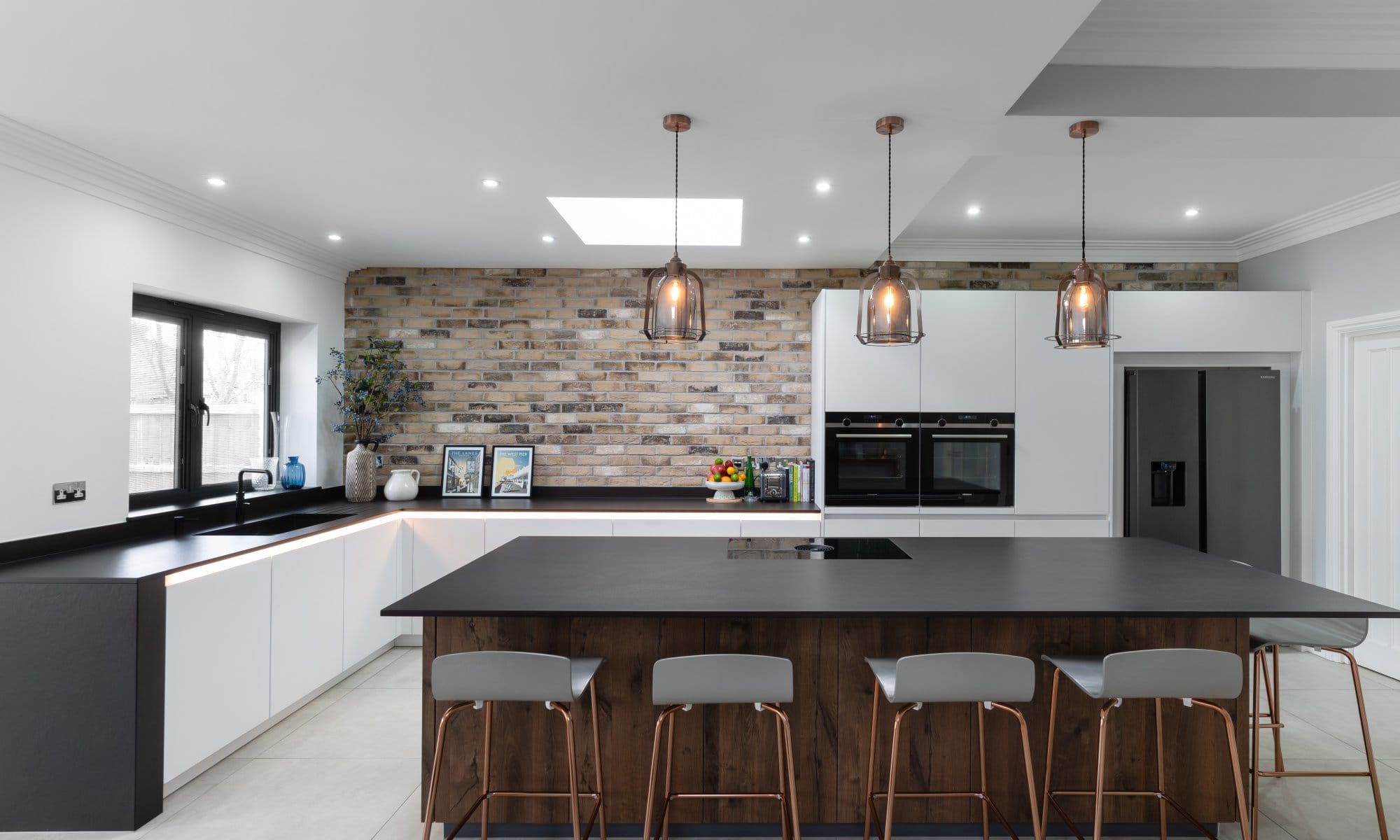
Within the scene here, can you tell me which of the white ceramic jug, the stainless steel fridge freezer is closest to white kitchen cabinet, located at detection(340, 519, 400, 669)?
the white ceramic jug

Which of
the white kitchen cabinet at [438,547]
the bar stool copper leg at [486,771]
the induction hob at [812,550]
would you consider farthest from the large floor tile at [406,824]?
the white kitchen cabinet at [438,547]

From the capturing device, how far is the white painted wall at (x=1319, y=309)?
3.97 metres

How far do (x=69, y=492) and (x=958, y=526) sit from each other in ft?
13.9

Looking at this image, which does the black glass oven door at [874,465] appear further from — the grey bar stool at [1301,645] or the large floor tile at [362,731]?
the large floor tile at [362,731]

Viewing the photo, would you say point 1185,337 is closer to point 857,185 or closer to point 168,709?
point 857,185

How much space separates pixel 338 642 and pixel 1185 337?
5.06 m

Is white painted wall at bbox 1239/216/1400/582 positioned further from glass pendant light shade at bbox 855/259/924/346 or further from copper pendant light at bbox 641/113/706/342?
copper pendant light at bbox 641/113/706/342

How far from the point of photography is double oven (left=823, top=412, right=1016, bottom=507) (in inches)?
170

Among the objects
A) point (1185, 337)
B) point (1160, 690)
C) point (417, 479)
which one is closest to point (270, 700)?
point (417, 479)

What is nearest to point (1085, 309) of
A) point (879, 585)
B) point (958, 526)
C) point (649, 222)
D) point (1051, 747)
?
point (879, 585)

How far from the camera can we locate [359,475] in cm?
466

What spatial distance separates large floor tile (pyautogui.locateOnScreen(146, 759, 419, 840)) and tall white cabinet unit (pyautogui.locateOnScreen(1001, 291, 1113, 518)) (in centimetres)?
355

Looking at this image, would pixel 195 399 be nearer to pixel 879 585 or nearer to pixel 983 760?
pixel 879 585

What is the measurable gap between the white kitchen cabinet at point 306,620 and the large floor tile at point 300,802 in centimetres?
41
